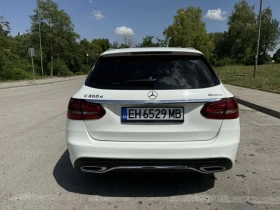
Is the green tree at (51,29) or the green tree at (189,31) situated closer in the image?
the green tree at (51,29)

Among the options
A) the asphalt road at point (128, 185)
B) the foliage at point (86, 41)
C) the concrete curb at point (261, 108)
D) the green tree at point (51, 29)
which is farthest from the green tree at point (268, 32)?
the asphalt road at point (128, 185)

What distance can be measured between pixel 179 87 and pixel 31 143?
12.2 ft

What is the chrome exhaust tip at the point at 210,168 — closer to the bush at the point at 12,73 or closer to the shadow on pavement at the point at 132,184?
the shadow on pavement at the point at 132,184

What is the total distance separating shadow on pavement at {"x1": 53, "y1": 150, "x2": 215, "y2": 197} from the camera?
3395 millimetres

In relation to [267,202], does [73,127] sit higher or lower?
higher

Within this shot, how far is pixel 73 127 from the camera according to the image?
3.11 metres

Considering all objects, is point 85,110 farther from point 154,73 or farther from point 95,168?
point 154,73

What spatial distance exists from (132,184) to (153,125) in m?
1.04

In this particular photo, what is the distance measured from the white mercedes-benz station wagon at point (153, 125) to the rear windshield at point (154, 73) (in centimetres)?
1

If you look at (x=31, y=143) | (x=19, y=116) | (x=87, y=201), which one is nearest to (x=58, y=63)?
(x=19, y=116)

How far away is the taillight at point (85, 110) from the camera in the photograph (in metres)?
3.00

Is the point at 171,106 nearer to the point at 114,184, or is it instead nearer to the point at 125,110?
the point at 125,110

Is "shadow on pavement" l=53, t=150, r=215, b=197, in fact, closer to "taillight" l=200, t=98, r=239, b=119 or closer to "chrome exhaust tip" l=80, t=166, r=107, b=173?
"chrome exhaust tip" l=80, t=166, r=107, b=173

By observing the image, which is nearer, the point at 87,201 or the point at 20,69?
the point at 87,201
